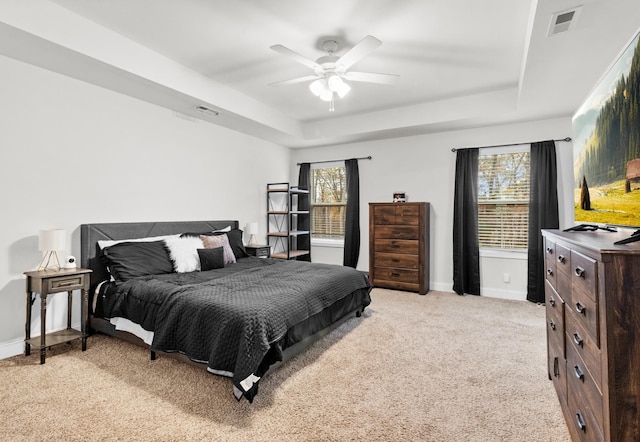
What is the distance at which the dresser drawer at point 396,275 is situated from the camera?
496 cm

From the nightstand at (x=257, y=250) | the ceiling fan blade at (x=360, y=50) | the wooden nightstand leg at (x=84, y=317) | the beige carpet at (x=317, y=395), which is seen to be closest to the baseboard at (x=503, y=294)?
the beige carpet at (x=317, y=395)

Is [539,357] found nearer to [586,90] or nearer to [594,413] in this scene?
[594,413]

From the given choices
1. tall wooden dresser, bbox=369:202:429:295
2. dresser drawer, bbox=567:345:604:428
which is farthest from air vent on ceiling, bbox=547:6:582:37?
tall wooden dresser, bbox=369:202:429:295

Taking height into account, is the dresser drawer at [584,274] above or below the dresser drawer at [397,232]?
below

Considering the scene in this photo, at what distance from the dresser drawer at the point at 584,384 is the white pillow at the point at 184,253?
10.9ft

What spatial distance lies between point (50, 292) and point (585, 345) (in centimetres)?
357

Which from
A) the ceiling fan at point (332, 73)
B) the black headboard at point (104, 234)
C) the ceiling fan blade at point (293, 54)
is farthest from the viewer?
the black headboard at point (104, 234)

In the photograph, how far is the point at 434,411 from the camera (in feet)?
6.69

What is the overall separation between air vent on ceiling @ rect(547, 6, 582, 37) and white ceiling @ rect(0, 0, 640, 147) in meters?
0.04

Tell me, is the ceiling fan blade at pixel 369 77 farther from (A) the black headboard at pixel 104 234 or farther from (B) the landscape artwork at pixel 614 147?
(A) the black headboard at pixel 104 234

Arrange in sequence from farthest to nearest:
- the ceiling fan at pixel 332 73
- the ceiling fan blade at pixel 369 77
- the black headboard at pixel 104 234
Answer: the black headboard at pixel 104 234 → the ceiling fan blade at pixel 369 77 → the ceiling fan at pixel 332 73

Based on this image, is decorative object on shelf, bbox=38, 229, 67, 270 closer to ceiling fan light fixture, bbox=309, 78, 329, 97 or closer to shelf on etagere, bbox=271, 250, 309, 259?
ceiling fan light fixture, bbox=309, 78, 329, 97

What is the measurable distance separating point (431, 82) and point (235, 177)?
10.2 feet

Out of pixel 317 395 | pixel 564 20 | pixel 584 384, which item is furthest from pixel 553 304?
pixel 564 20
